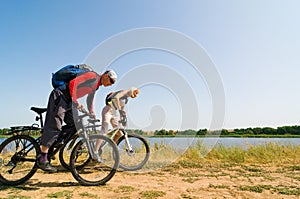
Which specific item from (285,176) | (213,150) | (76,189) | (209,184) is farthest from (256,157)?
(76,189)

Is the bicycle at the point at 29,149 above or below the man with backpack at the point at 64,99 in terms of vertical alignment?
below

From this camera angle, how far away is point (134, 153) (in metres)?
5.65

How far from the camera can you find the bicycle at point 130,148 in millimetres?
5461

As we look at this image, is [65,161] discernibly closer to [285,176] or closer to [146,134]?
[146,134]

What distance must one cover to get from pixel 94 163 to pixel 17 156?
1.45 metres

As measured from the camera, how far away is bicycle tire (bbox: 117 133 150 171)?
5.52 metres

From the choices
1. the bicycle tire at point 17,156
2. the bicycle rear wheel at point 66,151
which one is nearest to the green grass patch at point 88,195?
the bicycle rear wheel at point 66,151

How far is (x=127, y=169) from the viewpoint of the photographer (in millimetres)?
5375

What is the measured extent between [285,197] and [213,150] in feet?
12.0

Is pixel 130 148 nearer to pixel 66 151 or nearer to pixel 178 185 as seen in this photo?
pixel 66 151

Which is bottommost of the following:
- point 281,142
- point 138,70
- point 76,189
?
point 76,189

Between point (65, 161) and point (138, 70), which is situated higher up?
point (138, 70)

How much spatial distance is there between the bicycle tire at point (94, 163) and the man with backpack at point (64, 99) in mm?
390

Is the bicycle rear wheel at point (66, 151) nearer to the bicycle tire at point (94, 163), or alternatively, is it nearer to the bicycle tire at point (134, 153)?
the bicycle tire at point (94, 163)
